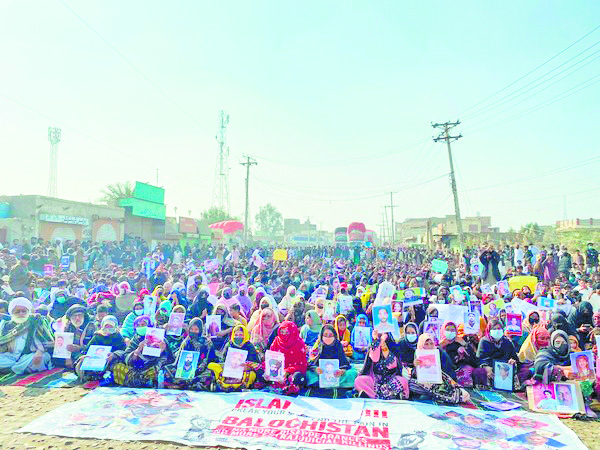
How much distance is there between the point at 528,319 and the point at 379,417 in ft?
11.8

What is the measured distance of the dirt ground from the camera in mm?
4363

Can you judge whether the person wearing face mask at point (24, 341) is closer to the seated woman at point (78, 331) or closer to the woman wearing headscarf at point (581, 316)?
the seated woman at point (78, 331)

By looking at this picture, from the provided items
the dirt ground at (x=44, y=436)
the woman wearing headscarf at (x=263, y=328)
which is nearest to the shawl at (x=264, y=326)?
the woman wearing headscarf at (x=263, y=328)

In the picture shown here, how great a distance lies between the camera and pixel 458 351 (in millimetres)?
6238

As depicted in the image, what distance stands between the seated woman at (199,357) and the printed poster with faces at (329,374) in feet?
5.00

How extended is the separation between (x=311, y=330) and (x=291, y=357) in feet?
3.79

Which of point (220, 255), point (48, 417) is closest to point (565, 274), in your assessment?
point (48, 417)

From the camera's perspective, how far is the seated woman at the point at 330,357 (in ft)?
19.4

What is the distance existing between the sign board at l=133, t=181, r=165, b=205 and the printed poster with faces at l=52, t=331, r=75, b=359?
22.4 m

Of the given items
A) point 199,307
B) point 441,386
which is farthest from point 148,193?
point 441,386

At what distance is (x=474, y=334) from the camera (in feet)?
22.1

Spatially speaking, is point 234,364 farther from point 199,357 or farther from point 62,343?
point 62,343

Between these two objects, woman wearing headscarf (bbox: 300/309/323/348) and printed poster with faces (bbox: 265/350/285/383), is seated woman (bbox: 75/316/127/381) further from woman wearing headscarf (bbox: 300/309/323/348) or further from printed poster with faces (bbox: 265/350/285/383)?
woman wearing headscarf (bbox: 300/309/323/348)

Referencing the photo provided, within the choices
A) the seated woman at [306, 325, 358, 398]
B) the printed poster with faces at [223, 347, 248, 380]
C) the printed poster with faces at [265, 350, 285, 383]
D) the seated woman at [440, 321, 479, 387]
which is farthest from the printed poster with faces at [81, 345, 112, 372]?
the seated woman at [440, 321, 479, 387]
